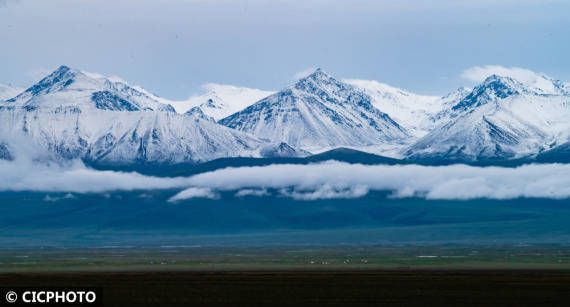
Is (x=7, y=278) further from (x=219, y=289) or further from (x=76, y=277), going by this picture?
(x=219, y=289)

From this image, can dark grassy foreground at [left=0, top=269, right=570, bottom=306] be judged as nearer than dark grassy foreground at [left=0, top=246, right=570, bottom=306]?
Yes

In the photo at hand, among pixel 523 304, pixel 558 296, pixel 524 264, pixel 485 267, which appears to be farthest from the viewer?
pixel 524 264

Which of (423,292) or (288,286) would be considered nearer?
(423,292)

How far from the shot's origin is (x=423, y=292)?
114500 millimetres

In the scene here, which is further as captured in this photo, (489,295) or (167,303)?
(489,295)

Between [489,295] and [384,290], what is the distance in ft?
40.3

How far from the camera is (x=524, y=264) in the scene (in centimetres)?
19388

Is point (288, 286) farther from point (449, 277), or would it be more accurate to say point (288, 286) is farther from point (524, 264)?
point (524, 264)

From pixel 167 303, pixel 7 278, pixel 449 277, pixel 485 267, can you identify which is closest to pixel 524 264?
pixel 485 267

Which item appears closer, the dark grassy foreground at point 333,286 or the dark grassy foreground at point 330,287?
the dark grassy foreground at point 330,287

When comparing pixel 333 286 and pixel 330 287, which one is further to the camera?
pixel 333 286

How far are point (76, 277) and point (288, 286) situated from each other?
35.6 metres

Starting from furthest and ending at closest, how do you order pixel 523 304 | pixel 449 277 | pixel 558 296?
pixel 449 277 < pixel 558 296 < pixel 523 304

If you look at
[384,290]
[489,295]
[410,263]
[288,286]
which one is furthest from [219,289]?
[410,263]
